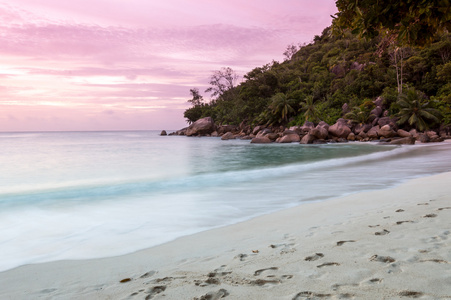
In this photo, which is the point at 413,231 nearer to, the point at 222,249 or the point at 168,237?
the point at 222,249

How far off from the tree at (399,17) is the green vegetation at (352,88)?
26.3 metres

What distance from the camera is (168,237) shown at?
469 cm

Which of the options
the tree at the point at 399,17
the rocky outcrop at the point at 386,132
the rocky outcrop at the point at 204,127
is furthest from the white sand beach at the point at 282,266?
the rocky outcrop at the point at 204,127

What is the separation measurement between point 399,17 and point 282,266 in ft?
14.6

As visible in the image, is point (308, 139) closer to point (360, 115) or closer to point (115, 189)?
point (360, 115)

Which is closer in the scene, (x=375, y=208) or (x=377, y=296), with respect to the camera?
(x=377, y=296)

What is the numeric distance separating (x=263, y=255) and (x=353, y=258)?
33.6 inches

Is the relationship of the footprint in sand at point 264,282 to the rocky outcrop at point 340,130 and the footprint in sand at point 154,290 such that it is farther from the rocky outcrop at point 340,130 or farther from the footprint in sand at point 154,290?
the rocky outcrop at point 340,130

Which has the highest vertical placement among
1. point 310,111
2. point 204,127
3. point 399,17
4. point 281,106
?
point 281,106

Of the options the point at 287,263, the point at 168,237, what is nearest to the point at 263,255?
the point at 287,263

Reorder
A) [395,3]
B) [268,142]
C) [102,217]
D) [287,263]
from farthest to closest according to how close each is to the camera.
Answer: [268,142] < [102,217] < [395,3] < [287,263]

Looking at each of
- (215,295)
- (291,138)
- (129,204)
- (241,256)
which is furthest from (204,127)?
(215,295)

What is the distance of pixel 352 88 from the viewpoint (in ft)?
135

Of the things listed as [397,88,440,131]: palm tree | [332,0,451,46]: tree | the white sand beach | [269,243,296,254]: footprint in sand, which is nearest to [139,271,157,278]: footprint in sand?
the white sand beach
